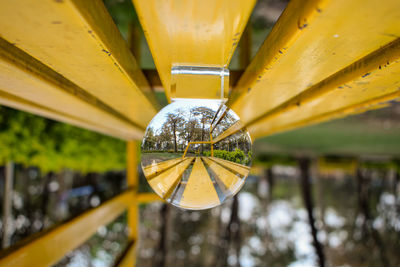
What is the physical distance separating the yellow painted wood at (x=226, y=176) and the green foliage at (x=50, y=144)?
2.32 m

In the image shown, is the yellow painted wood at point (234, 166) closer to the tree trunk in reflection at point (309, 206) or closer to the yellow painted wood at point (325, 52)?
the yellow painted wood at point (325, 52)

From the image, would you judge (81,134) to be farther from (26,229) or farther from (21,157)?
(26,229)

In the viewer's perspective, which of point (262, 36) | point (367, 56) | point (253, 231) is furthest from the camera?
point (253, 231)

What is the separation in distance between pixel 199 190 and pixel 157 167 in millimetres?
99

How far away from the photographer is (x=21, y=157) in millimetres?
2473

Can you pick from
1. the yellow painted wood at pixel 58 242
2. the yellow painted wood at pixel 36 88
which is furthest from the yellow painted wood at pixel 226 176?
the yellow painted wood at pixel 58 242

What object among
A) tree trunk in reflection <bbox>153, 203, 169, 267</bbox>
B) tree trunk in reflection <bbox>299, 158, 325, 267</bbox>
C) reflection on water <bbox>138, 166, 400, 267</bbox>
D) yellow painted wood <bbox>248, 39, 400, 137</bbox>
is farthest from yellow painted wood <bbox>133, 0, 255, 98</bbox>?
reflection on water <bbox>138, 166, 400, 267</bbox>

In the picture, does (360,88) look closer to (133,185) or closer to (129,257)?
(129,257)

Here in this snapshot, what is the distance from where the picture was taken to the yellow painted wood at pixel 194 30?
0.40 meters

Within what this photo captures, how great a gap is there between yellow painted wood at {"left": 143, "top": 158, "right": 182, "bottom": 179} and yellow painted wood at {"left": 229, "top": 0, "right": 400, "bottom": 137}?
0.98 ft

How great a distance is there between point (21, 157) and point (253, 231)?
6.54 meters

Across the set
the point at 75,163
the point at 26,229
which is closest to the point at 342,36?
the point at 75,163

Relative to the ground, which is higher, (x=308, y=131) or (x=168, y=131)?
(x=308, y=131)

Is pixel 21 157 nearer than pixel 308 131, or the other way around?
pixel 21 157
